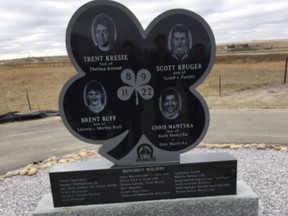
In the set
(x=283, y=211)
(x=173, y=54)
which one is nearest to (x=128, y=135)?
(x=173, y=54)

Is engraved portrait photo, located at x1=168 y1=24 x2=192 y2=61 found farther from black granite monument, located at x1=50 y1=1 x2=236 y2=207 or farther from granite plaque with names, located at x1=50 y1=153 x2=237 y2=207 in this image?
granite plaque with names, located at x1=50 y1=153 x2=237 y2=207

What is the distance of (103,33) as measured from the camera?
3.71 metres

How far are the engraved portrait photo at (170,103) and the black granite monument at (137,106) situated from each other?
0.04ft

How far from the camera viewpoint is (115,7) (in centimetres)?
366

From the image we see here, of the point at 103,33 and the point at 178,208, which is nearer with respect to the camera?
the point at 103,33

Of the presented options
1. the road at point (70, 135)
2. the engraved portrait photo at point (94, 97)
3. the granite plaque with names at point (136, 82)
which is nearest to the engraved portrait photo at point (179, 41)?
the granite plaque with names at point (136, 82)

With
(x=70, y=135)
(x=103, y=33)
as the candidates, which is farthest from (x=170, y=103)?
(x=70, y=135)

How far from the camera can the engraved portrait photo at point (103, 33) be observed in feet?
12.1

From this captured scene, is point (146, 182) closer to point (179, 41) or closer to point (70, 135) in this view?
point (179, 41)

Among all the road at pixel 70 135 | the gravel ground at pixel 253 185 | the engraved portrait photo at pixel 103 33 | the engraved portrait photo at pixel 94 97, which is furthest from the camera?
the road at pixel 70 135

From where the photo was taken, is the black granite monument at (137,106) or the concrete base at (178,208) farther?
the concrete base at (178,208)

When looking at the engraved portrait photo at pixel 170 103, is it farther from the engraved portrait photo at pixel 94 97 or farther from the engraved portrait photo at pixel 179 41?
the engraved portrait photo at pixel 94 97

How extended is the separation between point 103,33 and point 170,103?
110 cm

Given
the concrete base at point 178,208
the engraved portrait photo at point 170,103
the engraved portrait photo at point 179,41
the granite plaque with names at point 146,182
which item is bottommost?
the concrete base at point 178,208
